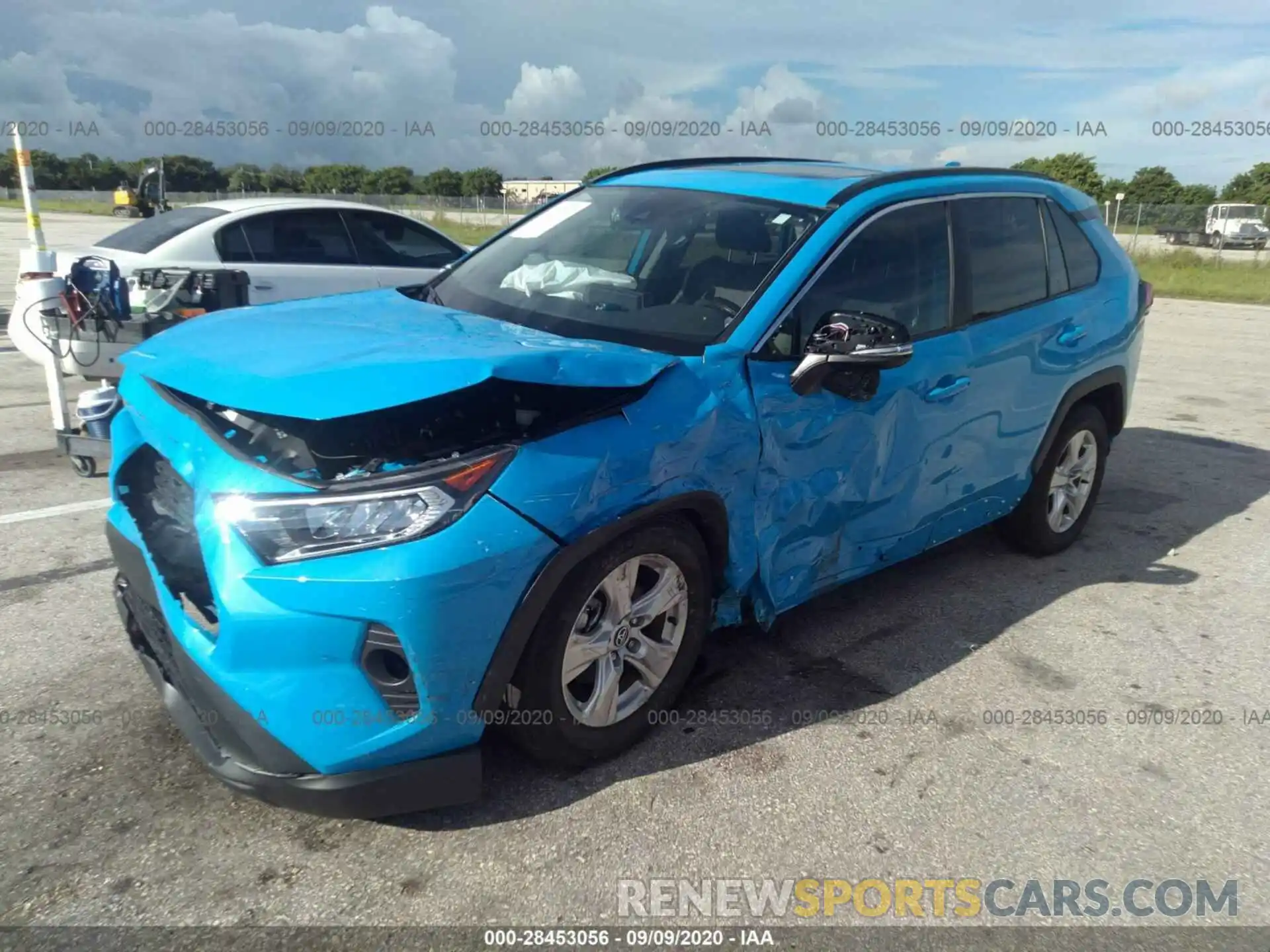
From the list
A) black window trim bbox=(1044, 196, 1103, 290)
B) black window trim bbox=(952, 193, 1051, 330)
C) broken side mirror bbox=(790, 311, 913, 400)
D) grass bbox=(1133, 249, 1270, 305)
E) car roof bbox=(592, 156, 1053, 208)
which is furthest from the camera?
grass bbox=(1133, 249, 1270, 305)

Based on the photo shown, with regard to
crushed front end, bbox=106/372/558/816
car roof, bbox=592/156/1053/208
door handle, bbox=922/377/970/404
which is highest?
car roof, bbox=592/156/1053/208

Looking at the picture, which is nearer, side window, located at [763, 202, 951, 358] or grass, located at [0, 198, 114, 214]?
side window, located at [763, 202, 951, 358]

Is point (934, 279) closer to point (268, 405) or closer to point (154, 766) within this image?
point (268, 405)

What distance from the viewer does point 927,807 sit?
9.59 ft

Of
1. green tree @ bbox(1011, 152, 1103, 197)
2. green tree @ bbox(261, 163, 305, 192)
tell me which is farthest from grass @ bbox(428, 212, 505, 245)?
green tree @ bbox(1011, 152, 1103, 197)

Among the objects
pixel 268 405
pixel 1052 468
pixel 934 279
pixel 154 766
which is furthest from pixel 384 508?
pixel 1052 468

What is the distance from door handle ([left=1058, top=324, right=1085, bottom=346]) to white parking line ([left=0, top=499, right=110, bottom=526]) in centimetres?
491

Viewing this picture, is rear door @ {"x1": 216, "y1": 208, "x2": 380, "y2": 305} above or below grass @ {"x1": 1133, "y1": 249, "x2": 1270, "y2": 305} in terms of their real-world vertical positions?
above

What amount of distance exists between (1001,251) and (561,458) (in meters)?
2.69

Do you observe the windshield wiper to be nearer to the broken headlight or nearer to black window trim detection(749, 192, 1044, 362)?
black window trim detection(749, 192, 1044, 362)

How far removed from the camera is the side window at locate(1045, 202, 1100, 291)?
475 centimetres

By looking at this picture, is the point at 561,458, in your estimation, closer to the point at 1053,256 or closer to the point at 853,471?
the point at 853,471

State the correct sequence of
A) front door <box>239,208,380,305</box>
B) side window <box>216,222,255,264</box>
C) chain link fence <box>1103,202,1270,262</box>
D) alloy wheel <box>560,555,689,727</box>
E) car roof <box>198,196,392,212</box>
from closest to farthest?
alloy wheel <box>560,555,689,727</box>
side window <box>216,222,255,264</box>
front door <box>239,208,380,305</box>
car roof <box>198,196,392,212</box>
chain link fence <box>1103,202,1270,262</box>

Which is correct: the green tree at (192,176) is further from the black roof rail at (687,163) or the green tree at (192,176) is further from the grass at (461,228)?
the black roof rail at (687,163)
